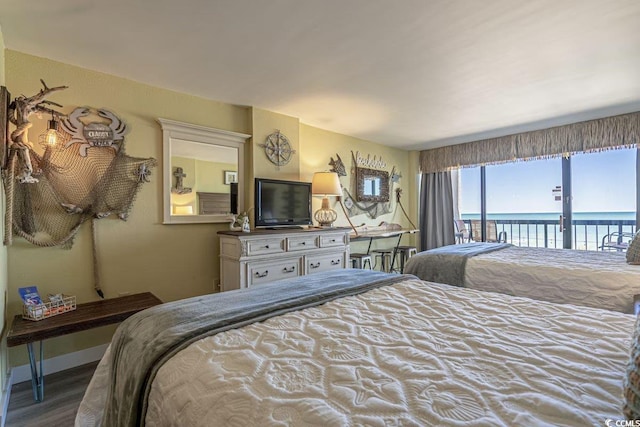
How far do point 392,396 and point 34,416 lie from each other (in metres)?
2.26

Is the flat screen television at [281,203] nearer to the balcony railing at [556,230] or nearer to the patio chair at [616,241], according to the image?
the balcony railing at [556,230]

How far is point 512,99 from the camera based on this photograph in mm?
3293

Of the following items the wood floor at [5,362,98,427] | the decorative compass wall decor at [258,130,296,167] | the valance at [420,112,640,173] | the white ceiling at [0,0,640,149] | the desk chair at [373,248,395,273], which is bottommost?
the wood floor at [5,362,98,427]

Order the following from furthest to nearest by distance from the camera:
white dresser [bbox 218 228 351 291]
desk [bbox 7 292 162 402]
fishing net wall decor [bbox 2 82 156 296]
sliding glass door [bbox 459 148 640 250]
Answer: sliding glass door [bbox 459 148 640 250]
white dresser [bbox 218 228 351 291]
fishing net wall decor [bbox 2 82 156 296]
desk [bbox 7 292 162 402]

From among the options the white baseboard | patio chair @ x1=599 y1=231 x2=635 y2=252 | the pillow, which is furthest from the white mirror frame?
patio chair @ x1=599 y1=231 x2=635 y2=252

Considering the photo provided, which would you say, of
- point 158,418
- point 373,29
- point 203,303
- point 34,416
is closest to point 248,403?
point 158,418

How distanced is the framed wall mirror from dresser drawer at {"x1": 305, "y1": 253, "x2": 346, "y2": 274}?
1.36m

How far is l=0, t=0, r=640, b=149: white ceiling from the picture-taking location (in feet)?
5.96

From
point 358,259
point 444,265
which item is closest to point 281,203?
point 358,259

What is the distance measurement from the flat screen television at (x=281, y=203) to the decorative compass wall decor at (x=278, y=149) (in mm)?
278

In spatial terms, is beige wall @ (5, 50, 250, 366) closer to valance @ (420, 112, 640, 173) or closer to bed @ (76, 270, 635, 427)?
bed @ (76, 270, 635, 427)

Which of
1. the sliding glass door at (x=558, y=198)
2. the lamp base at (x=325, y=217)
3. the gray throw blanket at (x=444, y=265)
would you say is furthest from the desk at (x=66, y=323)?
the sliding glass door at (x=558, y=198)

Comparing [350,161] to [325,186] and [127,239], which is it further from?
[127,239]

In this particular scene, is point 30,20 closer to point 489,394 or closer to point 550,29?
point 489,394
